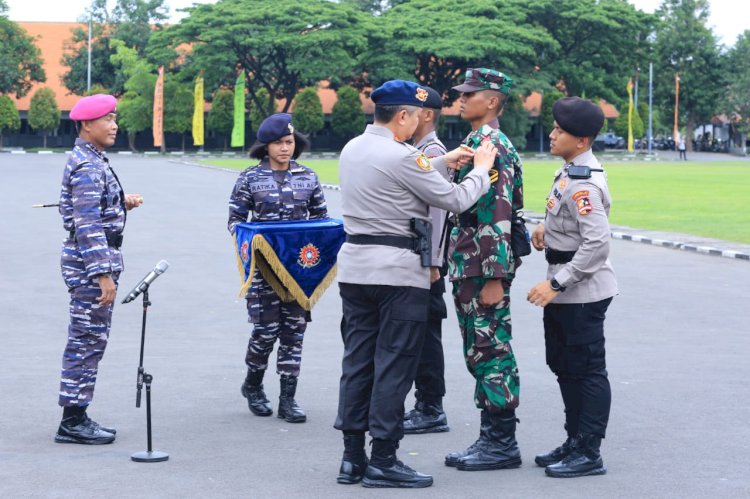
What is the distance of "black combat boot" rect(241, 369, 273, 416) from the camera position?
286 inches

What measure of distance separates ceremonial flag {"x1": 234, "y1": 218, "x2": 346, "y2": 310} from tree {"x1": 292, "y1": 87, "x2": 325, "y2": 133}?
6811 cm

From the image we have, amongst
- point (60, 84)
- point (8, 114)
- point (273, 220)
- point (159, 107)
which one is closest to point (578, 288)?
point (273, 220)

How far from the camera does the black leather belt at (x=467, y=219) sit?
6.01 m

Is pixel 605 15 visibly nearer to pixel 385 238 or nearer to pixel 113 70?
pixel 113 70

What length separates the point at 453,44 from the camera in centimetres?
6931

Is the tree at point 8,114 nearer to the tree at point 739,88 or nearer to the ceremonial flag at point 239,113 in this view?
the ceremonial flag at point 239,113

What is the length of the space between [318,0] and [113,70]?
Answer: 17189 millimetres

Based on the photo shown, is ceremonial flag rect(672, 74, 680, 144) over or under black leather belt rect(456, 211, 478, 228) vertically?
over

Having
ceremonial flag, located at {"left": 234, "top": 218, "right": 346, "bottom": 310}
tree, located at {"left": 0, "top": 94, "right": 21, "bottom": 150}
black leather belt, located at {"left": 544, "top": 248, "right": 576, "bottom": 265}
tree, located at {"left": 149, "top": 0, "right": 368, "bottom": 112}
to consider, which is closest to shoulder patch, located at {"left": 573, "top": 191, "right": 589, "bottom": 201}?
black leather belt, located at {"left": 544, "top": 248, "right": 576, "bottom": 265}

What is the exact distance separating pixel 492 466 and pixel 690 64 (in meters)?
90.2

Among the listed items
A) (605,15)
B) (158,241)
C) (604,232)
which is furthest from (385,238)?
(605,15)

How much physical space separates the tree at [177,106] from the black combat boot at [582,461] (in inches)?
2705

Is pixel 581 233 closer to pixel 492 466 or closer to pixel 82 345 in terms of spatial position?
pixel 492 466

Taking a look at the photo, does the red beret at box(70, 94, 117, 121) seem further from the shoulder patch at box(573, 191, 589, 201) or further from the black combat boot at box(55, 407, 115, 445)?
the shoulder patch at box(573, 191, 589, 201)
